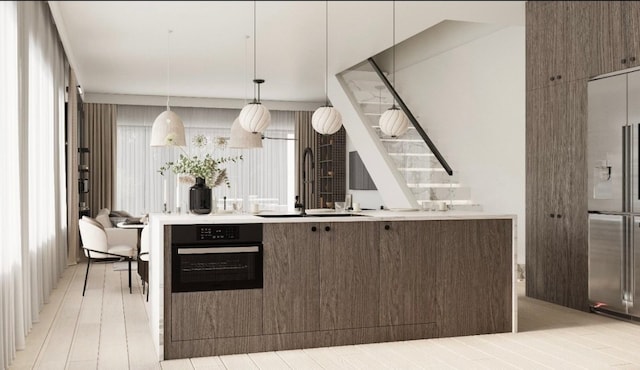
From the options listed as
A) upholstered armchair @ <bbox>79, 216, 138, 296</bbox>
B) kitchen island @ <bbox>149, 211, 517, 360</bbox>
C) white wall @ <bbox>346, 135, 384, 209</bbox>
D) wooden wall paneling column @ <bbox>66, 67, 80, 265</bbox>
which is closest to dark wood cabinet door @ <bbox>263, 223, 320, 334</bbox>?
kitchen island @ <bbox>149, 211, 517, 360</bbox>

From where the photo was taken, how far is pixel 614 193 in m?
4.56

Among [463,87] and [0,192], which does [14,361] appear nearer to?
[0,192]

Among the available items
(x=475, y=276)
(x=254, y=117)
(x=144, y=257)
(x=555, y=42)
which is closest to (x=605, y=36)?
(x=555, y=42)

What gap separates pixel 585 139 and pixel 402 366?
2.39 m

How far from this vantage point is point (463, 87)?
23.6 feet

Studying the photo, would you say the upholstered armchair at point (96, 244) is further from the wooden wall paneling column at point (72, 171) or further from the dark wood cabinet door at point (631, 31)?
the dark wood cabinet door at point (631, 31)

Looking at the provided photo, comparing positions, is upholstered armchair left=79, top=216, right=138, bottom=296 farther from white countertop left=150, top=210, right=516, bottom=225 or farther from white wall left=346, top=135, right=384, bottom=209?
white wall left=346, top=135, right=384, bottom=209

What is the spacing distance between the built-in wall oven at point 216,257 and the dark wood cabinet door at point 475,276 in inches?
43.8

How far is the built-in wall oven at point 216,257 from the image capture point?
3557mm

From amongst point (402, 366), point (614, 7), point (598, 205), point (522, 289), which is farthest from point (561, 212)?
point (402, 366)

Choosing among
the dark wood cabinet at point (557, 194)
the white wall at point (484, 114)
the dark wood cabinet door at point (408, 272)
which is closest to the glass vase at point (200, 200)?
the dark wood cabinet door at point (408, 272)

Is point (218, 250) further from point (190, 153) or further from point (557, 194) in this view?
point (190, 153)

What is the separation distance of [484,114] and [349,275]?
3.55 m

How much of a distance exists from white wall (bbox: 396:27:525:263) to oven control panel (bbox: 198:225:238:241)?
11.5ft
